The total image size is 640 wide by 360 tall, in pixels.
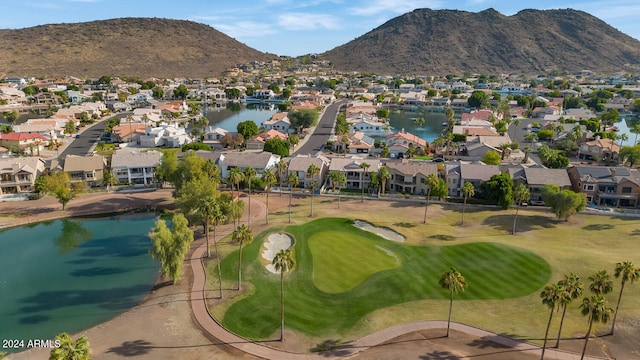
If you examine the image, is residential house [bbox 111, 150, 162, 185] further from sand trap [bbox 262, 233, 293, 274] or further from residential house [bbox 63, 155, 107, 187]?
sand trap [bbox 262, 233, 293, 274]

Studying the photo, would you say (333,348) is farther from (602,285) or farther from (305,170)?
(305,170)

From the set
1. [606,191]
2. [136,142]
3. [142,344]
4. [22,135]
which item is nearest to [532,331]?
[142,344]

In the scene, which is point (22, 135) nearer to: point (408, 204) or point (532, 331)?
point (408, 204)

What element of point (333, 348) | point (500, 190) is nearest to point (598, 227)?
point (500, 190)

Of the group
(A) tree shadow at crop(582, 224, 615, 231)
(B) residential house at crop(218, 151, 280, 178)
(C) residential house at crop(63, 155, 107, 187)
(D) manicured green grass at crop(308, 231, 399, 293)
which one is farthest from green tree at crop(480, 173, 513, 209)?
(C) residential house at crop(63, 155, 107, 187)

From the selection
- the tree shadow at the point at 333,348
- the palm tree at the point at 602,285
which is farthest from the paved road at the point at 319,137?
the palm tree at the point at 602,285

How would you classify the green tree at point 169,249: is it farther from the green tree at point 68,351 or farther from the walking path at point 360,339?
the green tree at point 68,351
